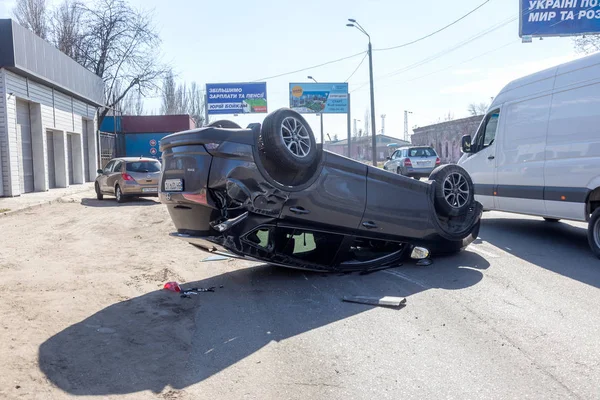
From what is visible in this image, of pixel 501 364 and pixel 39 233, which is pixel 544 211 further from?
pixel 39 233

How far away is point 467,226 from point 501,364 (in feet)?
12.2

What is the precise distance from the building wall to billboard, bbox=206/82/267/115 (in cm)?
993

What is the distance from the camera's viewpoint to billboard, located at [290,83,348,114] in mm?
41875

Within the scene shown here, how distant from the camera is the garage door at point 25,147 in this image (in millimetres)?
19469

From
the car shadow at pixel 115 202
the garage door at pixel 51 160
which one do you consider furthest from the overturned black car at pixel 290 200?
the garage door at pixel 51 160

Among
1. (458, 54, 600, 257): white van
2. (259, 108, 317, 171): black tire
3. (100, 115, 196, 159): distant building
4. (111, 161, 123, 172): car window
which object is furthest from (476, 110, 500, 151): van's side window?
(100, 115, 196, 159): distant building

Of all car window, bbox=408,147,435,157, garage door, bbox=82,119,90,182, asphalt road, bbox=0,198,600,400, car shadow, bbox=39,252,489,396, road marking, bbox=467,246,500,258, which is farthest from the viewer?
garage door, bbox=82,119,90,182

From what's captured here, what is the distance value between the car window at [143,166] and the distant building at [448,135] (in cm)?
2897

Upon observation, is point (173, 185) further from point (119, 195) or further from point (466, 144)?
point (119, 195)

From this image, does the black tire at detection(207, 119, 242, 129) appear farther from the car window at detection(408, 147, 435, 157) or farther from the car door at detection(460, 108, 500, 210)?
the car window at detection(408, 147, 435, 157)

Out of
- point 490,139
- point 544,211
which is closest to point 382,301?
point 544,211

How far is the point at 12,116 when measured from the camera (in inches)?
721

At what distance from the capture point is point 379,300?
5.36m

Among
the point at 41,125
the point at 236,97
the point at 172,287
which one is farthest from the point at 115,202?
the point at 236,97
